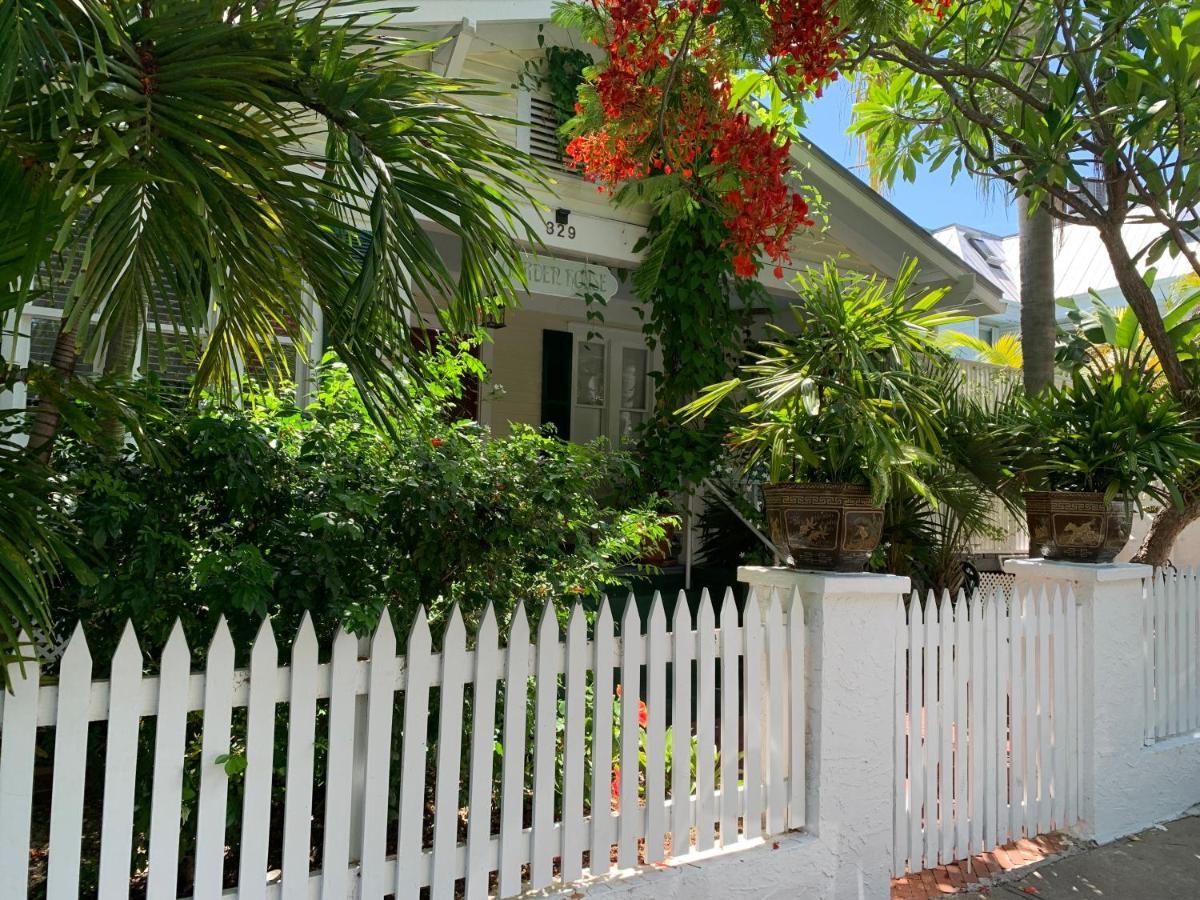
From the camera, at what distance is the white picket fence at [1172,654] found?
5117mm

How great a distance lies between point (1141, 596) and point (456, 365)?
3.76 meters

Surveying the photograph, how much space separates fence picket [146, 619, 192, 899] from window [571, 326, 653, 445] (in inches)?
304

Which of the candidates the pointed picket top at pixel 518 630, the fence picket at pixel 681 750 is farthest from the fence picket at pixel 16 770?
the fence picket at pixel 681 750

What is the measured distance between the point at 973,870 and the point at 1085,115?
427 cm

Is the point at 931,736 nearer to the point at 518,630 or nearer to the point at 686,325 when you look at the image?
the point at 518,630

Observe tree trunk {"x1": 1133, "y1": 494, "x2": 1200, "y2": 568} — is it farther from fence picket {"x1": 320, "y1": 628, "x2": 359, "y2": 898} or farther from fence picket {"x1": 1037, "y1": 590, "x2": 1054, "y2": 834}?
fence picket {"x1": 320, "y1": 628, "x2": 359, "y2": 898}

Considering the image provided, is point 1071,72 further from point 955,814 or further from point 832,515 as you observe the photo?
point 955,814

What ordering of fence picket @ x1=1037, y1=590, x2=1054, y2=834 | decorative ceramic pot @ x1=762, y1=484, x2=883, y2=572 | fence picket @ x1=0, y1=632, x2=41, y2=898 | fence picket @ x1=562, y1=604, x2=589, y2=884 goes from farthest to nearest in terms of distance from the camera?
1. fence picket @ x1=1037, y1=590, x2=1054, y2=834
2. decorative ceramic pot @ x1=762, y1=484, x2=883, y2=572
3. fence picket @ x1=562, y1=604, x2=589, y2=884
4. fence picket @ x1=0, y1=632, x2=41, y2=898

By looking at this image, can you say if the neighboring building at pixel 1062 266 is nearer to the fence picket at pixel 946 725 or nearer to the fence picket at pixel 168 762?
the fence picket at pixel 946 725

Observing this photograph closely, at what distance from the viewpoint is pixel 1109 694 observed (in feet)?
15.6

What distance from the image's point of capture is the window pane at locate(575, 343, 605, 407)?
10.2m

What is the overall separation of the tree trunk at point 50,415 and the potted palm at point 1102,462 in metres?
4.42

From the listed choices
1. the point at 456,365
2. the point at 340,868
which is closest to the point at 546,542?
the point at 456,365

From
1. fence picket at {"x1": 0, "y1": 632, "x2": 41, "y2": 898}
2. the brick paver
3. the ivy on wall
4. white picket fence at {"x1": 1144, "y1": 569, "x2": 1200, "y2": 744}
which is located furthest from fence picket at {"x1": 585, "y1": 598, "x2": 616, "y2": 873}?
the ivy on wall
